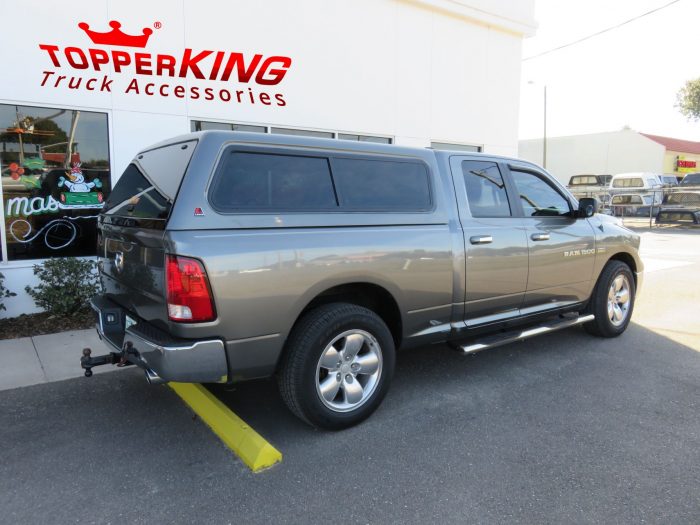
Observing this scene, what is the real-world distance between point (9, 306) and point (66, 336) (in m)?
1.22

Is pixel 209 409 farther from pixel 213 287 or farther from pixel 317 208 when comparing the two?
pixel 317 208

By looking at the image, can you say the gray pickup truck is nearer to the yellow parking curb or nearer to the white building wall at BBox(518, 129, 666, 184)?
the yellow parking curb

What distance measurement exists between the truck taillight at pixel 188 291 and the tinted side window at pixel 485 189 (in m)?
2.38

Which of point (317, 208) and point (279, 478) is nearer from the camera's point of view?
point (279, 478)

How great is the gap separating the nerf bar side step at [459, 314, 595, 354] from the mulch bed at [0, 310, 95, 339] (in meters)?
4.31

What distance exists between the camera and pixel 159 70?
22.6 feet

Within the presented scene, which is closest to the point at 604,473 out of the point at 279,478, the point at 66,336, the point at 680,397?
the point at 680,397

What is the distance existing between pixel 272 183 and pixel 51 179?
465cm

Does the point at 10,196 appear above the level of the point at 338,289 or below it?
above

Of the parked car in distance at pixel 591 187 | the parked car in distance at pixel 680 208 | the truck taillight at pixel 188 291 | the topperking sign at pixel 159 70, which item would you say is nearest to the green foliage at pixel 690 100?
the parked car in distance at pixel 591 187

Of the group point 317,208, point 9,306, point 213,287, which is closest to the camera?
point 213,287

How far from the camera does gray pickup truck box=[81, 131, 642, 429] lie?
290 centimetres

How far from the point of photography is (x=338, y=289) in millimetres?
3467

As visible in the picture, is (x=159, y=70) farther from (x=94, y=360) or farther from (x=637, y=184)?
(x=637, y=184)
